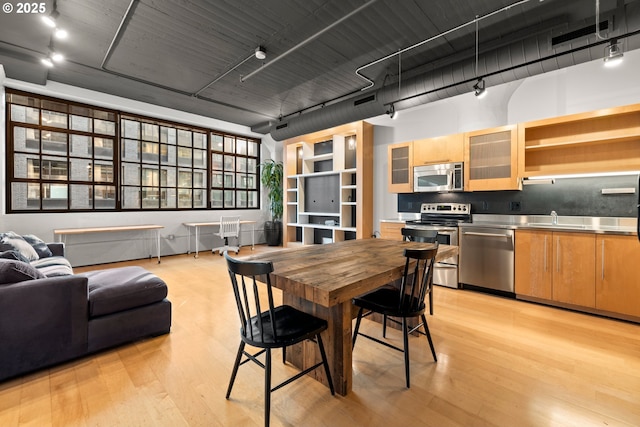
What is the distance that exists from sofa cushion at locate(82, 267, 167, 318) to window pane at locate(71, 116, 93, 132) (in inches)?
157

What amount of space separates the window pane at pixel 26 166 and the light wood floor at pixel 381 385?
174 inches

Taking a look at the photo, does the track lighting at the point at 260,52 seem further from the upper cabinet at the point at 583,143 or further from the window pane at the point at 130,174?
the window pane at the point at 130,174

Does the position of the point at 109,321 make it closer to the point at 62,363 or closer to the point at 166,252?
the point at 62,363

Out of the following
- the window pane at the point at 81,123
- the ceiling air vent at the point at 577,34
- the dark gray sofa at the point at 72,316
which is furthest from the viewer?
the window pane at the point at 81,123

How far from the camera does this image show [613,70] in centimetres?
334

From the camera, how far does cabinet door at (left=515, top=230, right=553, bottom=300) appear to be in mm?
3277

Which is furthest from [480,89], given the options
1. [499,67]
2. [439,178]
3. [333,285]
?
[333,285]

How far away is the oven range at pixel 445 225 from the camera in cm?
399

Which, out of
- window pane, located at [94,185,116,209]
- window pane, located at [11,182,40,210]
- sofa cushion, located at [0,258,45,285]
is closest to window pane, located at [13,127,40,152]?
window pane, located at [11,182,40,210]

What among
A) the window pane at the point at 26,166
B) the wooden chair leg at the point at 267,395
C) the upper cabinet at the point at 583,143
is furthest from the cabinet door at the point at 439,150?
the window pane at the point at 26,166

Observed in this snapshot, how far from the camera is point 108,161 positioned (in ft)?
18.4

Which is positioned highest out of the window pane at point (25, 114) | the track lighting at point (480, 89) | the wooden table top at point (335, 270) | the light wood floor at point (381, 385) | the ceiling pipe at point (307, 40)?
the ceiling pipe at point (307, 40)

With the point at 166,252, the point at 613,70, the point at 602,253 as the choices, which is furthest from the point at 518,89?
the point at 166,252

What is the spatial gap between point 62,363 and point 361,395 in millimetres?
2233
